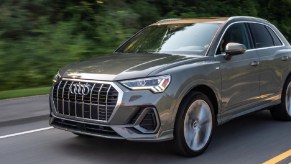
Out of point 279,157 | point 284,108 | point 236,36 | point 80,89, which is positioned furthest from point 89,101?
point 284,108

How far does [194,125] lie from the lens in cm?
624

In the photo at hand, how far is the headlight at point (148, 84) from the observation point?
5.66 meters

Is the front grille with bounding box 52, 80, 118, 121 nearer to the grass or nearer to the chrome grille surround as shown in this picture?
the chrome grille surround

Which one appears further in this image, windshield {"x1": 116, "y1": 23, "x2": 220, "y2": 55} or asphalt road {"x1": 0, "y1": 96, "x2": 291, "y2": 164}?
windshield {"x1": 116, "y1": 23, "x2": 220, "y2": 55}

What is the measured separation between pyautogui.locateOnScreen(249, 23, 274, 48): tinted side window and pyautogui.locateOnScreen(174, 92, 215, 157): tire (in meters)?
1.87

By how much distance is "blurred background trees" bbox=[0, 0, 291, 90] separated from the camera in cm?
1208

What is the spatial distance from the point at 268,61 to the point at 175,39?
1629 millimetres

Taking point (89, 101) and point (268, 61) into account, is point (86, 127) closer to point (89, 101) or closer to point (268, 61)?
point (89, 101)

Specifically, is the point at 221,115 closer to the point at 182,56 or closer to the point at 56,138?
the point at 182,56

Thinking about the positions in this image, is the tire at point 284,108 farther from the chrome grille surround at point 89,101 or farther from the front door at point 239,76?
the chrome grille surround at point 89,101

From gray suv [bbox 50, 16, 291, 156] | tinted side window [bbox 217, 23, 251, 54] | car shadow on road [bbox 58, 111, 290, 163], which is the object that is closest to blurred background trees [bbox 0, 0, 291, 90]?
gray suv [bbox 50, 16, 291, 156]

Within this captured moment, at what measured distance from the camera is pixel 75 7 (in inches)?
643

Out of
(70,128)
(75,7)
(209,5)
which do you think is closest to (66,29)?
(75,7)

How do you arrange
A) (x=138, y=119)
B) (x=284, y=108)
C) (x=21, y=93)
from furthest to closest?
1. (x=21, y=93)
2. (x=284, y=108)
3. (x=138, y=119)
